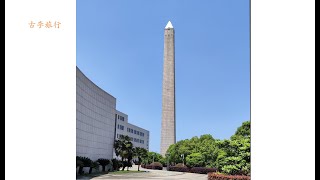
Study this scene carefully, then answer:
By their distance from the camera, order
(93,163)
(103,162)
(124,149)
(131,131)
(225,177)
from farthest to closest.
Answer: (131,131) → (124,149) → (103,162) → (93,163) → (225,177)

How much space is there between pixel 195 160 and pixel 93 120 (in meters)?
13.0

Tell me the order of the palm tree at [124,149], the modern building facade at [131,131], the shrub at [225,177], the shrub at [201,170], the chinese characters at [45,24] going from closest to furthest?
the chinese characters at [45,24], the shrub at [225,177], the shrub at [201,170], the palm tree at [124,149], the modern building facade at [131,131]

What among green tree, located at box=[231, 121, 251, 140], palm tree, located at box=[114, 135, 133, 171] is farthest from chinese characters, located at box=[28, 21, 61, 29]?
palm tree, located at box=[114, 135, 133, 171]

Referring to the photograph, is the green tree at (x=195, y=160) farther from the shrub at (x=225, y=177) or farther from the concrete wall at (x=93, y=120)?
the shrub at (x=225, y=177)

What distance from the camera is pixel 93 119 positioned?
105 feet

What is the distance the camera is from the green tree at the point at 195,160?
3934cm

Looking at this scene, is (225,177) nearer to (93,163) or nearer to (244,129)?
(244,129)

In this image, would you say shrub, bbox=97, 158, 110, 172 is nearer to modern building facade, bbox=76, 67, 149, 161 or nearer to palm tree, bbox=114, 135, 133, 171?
modern building facade, bbox=76, 67, 149, 161

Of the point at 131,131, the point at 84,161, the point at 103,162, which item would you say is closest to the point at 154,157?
the point at 131,131

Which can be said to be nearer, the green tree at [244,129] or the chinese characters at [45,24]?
the chinese characters at [45,24]

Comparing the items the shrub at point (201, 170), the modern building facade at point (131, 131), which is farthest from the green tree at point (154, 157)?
the shrub at point (201, 170)

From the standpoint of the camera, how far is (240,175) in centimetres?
1549

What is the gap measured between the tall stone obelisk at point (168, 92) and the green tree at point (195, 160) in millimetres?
10067
